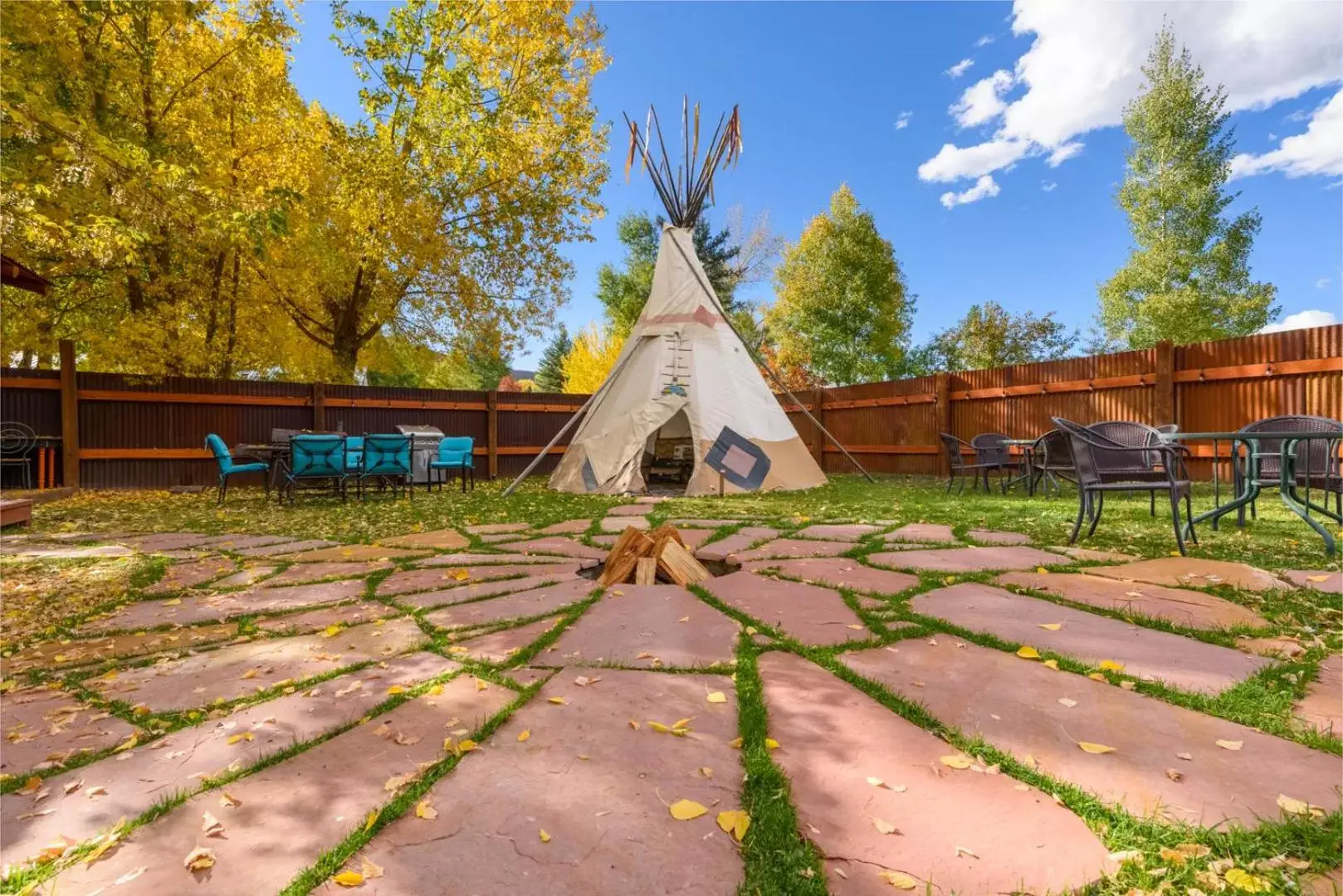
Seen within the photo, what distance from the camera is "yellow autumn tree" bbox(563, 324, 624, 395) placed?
2342 cm

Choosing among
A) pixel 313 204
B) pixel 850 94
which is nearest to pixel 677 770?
pixel 313 204

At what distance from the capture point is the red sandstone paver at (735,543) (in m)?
3.74

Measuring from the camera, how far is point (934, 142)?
2073 centimetres

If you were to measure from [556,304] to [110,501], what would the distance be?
28.3 ft

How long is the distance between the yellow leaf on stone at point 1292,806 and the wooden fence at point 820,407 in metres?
7.34

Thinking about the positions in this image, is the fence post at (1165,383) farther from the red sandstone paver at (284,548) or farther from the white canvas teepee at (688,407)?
the red sandstone paver at (284,548)

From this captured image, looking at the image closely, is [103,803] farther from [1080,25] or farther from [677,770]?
[1080,25]

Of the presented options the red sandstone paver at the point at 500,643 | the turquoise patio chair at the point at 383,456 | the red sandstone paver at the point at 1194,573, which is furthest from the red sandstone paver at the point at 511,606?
the turquoise patio chair at the point at 383,456

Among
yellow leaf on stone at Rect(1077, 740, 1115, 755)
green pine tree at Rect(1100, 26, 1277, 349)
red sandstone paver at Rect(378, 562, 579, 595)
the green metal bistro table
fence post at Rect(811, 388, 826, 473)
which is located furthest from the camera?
green pine tree at Rect(1100, 26, 1277, 349)

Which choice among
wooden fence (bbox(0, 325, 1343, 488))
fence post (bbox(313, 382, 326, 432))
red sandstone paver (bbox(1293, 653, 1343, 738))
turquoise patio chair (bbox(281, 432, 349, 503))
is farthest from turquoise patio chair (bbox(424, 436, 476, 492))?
red sandstone paver (bbox(1293, 653, 1343, 738))

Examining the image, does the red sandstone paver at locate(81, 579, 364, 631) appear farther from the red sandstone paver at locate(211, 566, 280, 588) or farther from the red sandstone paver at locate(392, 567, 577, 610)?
the red sandstone paver at locate(392, 567, 577, 610)

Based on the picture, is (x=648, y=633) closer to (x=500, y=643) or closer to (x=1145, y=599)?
(x=500, y=643)

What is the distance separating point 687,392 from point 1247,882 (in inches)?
310

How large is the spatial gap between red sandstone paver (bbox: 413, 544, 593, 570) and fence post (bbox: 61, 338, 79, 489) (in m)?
8.47
